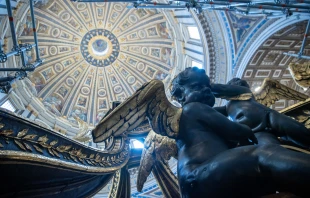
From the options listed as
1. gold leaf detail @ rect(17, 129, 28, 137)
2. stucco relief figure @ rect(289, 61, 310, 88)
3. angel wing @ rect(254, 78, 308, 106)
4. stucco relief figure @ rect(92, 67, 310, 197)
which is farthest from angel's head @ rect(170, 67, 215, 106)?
stucco relief figure @ rect(289, 61, 310, 88)

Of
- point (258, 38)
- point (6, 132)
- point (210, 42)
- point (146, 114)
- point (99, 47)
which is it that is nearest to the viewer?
point (6, 132)

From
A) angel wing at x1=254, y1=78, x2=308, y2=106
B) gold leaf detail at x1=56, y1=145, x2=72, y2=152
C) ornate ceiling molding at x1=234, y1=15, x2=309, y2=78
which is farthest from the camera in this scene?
ornate ceiling molding at x1=234, y1=15, x2=309, y2=78

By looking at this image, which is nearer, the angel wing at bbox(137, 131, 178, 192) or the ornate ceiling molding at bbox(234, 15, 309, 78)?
the angel wing at bbox(137, 131, 178, 192)

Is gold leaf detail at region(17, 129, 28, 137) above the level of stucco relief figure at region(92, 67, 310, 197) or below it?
above

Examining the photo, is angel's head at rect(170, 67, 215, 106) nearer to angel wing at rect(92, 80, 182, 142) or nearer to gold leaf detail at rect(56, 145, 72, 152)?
angel wing at rect(92, 80, 182, 142)

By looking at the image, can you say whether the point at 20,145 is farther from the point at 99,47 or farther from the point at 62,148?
the point at 99,47

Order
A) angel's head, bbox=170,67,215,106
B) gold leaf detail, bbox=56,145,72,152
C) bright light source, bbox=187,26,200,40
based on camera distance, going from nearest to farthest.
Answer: gold leaf detail, bbox=56,145,72,152, angel's head, bbox=170,67,215,106, bright light source, bbox=187,26,200,40

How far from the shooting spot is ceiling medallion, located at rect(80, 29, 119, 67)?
23109mm

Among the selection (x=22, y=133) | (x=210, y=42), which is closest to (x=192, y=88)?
(x=22, y=133)

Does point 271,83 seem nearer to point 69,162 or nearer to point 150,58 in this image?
point 69,162

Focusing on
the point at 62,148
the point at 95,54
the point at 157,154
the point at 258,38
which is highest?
the point at 258,38

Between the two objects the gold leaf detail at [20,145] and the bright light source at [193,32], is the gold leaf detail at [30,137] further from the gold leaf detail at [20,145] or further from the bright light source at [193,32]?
the bright light source at [193,32]

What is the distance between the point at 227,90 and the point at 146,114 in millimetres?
1116

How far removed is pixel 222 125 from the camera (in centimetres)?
199
